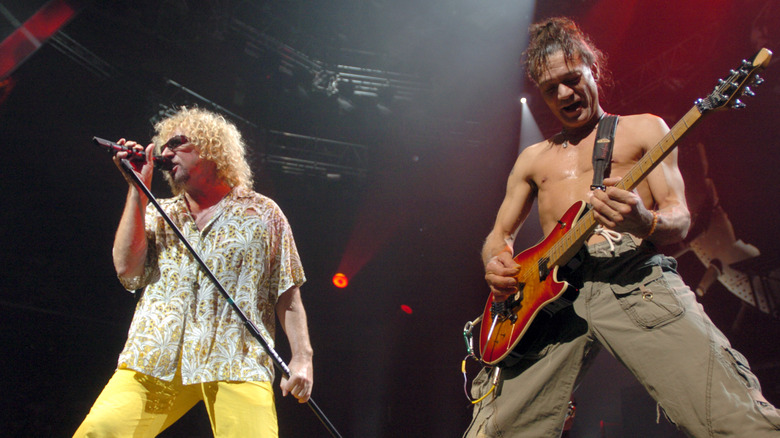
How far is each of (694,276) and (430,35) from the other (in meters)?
5.11

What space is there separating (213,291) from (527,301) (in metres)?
1.44

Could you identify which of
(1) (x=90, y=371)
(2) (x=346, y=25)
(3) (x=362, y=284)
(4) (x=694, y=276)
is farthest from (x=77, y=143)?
(4) (x=694, y=276)

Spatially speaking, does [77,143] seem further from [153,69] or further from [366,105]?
[366,105]

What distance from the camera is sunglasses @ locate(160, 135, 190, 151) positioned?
2832 millimetres

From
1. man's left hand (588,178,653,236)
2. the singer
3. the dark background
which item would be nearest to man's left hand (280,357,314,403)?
the singer

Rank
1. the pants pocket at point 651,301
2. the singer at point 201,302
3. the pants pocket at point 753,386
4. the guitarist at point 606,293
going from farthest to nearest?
the singer at point 201,302 < the pants pocket at point 651,301 < the guitarist at point 606,293 < the pants pocket at point 753,386

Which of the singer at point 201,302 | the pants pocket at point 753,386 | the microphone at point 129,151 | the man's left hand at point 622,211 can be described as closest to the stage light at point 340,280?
the singer at point 201,302

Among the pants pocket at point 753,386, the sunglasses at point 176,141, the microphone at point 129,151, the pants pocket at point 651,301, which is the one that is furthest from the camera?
the sunglasses at point 176,141

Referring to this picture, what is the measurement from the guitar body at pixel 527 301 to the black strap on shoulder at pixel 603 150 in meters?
0.15

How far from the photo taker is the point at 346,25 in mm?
7578

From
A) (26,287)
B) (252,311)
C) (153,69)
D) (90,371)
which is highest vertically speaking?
(153,69)

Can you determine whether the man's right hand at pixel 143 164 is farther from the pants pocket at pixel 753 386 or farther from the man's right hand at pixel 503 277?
the pants pocket at pixel 753 386

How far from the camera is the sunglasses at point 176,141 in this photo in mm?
2832

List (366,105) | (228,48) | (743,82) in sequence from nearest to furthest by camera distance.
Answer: (743,82), (228,48), (366,105)
